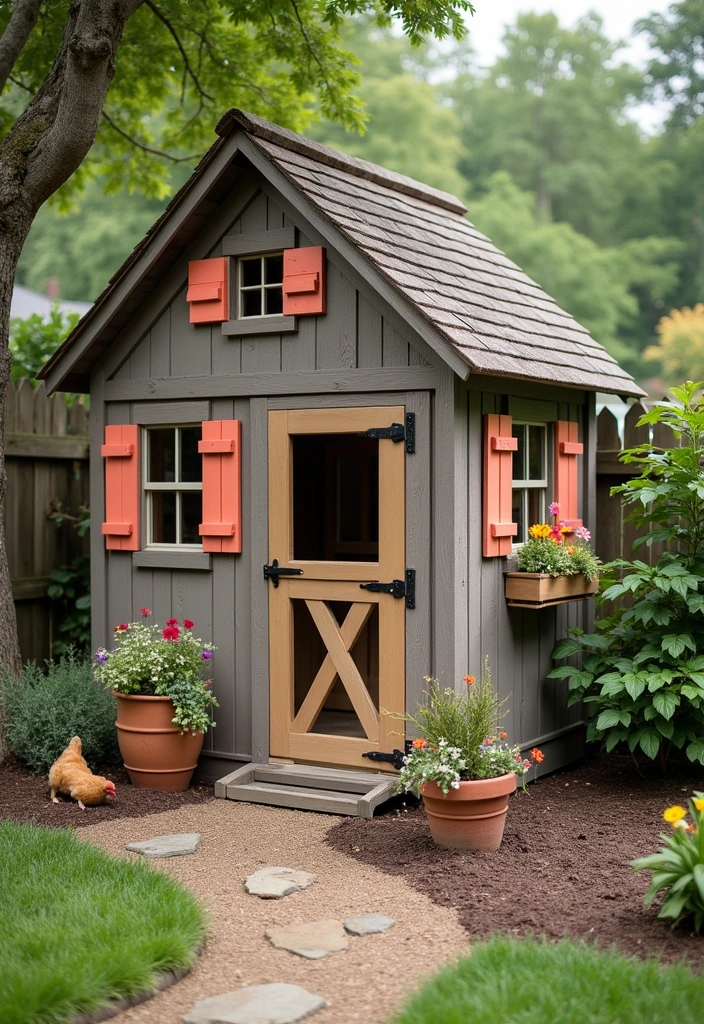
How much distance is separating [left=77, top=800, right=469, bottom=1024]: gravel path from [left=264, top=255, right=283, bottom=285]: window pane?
3349 millimetres

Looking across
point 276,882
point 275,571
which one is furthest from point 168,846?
point 275,571

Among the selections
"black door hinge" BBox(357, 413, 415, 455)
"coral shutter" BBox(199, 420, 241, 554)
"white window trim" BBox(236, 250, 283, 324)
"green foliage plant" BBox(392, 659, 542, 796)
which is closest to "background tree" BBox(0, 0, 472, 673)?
"white window trim" BBox(236, 250, 283, 324)

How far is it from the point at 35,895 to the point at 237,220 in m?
4.34

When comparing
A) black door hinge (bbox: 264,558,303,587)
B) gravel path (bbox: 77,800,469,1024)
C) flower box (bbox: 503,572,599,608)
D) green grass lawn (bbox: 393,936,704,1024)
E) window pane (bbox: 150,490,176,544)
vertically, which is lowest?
gravel path (bbox: 77,800,469,1024)

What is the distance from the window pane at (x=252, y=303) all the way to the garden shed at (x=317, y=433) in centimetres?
2

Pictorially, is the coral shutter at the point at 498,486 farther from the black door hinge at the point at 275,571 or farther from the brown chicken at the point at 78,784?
the brown chicken at the point at 78,784

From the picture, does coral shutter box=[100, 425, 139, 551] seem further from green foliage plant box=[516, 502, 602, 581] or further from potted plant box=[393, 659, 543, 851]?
potted plant box=[393, 659, 543, 851]

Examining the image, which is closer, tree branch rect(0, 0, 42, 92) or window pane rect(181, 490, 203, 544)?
tree branch rect(0, 0, 42, 92)

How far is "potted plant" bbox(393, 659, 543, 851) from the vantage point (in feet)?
18.1

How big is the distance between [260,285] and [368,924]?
4.14m

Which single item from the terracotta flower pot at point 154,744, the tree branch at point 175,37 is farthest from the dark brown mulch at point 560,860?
the tree branch at point 175,37

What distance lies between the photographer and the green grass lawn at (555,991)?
3.58 meters

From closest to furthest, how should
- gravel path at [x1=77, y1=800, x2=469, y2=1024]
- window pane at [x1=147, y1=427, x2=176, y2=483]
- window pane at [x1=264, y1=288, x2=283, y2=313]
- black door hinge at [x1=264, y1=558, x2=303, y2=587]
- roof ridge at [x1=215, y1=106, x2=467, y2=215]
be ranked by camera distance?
gravel path at [x1=77, y1=800, x2=469, y2=1024]
roof ridge at [x1=215, y1=106, x2=467, y2=215]
black door hinge at [x1=264, y1=558, x2=303, y2=587]
window pane at [x1=264, y1=288, x2=283, y2=313]
window pane at [x1=147, y1=427, x2=176, y2=483]

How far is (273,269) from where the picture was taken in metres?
7.28
